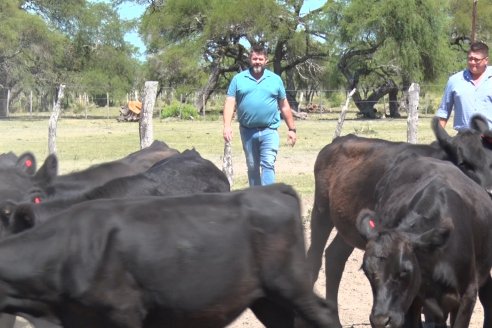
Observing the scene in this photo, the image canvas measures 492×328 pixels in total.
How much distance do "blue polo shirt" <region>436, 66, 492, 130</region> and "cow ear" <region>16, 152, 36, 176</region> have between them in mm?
4066

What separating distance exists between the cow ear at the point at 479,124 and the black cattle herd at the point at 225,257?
97 cm

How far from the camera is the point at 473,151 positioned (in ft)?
23.6

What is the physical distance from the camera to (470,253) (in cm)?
585

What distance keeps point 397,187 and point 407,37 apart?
138 ft

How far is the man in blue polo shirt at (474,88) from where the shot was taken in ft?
25.8

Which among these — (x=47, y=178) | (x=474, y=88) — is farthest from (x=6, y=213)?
(x=474, y=88)

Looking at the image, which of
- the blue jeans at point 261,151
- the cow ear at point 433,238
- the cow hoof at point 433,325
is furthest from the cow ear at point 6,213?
the blue jeans at point 261,151

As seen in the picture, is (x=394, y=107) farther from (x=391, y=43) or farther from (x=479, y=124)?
(x=479, y=124)

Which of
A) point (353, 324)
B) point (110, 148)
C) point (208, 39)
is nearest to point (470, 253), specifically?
point (353, 324)

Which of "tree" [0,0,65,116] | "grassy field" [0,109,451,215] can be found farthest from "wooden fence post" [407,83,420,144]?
"tree" [0,0,65,116]

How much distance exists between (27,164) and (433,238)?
4.40 meters

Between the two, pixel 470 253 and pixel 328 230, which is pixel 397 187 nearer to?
pixel 470 253

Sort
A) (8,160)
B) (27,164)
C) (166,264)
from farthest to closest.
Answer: (8,160), (27,164), (166,264)

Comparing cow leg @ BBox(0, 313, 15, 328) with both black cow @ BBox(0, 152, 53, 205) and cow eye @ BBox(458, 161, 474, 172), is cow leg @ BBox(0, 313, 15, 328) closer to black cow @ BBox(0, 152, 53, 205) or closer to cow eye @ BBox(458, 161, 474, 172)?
black cow @ BBox(0, 152, 53, 205)
